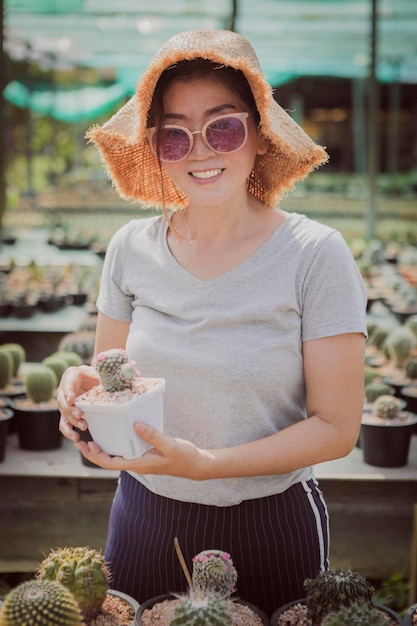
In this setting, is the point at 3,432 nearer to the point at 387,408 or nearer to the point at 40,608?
the point at 387,408

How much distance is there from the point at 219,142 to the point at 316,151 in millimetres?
271

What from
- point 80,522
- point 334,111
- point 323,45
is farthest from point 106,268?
point 334,111

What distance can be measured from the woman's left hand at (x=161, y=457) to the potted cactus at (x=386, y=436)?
1916 millimetres

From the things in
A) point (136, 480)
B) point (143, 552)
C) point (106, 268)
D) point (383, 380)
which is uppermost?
point (106, 268)

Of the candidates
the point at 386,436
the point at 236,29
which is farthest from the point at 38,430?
the point at 236,29

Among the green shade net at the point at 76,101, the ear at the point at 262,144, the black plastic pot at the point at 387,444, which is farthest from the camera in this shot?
the green shade net at the point at 76,101

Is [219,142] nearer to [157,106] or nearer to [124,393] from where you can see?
[157,106]

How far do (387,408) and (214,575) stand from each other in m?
2.01

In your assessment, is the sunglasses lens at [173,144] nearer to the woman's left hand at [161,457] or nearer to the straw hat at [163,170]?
the straw hat at [163,170]

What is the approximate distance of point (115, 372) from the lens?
1477mm

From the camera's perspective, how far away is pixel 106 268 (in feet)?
6.11

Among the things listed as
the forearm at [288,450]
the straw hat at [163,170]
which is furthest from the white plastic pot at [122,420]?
the straw hat at [163,170]

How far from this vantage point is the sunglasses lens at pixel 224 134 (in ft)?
5.25

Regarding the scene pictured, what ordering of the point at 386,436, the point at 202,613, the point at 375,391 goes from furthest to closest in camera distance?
1. the point at 375,391
2. the point at 386,436
3. the point at 202,613
